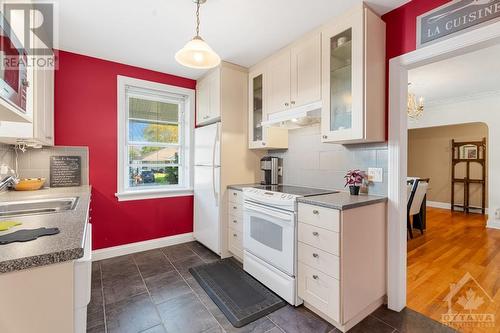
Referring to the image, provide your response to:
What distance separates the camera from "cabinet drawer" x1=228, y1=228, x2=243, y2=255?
9.11 feet

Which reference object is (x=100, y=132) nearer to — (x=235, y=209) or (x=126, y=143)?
(x=126, y=143)

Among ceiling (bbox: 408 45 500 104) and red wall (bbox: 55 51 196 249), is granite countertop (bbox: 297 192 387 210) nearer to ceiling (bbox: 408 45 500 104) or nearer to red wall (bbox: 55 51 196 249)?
red wall (bbox: 55 51 196 249)

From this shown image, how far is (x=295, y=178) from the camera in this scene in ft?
9.56

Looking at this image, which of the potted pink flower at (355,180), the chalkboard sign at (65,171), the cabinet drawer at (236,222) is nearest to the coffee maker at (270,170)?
the cabinet drawer at (236,222)

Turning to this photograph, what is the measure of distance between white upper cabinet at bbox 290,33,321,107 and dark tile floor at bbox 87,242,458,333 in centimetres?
192

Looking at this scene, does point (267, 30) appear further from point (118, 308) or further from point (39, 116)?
point (118, 308)

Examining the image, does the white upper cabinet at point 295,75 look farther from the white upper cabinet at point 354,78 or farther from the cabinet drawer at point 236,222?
the cabinet drawer at point 236,222

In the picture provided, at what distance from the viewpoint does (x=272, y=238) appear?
219cm

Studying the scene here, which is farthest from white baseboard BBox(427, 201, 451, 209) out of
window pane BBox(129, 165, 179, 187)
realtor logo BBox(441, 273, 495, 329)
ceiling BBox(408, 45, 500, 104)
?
window pane BBox(129, 165, 179, 187)

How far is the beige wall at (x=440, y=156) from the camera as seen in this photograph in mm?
5742

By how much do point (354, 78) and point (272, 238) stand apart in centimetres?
157

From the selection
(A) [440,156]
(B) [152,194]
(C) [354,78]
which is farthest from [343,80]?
(A) [440,156]

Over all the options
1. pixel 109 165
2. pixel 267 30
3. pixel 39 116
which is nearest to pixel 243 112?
pixel 267 30

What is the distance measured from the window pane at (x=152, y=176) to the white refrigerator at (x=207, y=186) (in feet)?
1.35
